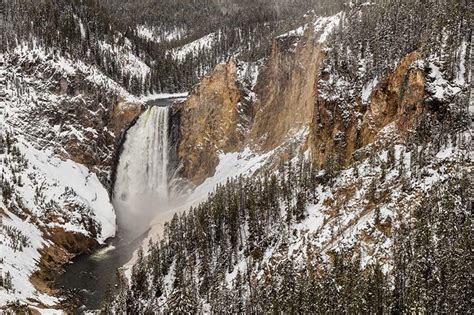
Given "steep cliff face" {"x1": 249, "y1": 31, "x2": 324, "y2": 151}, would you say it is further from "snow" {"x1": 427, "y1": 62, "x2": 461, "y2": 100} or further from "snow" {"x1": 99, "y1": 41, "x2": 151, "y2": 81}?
"snow" {"x1": 99, "y1": 41, "x2": 151, "y2": 81}

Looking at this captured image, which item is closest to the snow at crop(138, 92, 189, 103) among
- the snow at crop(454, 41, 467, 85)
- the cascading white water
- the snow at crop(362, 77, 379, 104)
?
the cascading white water

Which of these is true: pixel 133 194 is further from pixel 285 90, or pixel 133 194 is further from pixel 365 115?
pixel 365 115

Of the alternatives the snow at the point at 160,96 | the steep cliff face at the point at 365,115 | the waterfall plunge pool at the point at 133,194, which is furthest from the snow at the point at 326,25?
the snow at the point at 160,96

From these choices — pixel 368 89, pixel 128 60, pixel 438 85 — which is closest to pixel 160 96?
pixel 128 60

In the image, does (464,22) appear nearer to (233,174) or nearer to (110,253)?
(233,174)

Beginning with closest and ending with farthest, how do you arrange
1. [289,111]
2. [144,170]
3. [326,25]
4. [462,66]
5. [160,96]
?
[462,66]
[289,111]
[326,25]
[144,170]
[160,96]
